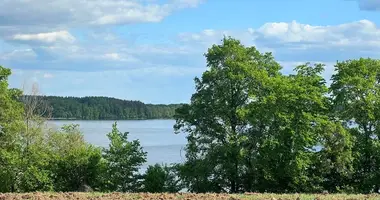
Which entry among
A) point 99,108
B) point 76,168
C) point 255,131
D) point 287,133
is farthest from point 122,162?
point 99,108

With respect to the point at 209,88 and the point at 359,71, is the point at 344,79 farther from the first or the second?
the point at 209,88

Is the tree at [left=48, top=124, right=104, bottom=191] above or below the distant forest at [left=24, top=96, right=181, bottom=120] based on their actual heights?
below

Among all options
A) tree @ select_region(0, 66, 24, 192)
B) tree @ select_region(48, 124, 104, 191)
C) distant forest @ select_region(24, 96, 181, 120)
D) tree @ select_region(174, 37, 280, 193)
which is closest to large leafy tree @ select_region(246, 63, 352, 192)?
tree @ select_region(174, 37, 280, 193)

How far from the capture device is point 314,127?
1736 inches

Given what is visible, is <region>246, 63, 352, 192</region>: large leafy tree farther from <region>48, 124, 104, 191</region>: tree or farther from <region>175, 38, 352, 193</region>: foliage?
<region>48, 124, 104, 191</region>: tree

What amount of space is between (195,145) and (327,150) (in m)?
9.65

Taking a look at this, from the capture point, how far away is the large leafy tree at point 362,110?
4388 centimetres

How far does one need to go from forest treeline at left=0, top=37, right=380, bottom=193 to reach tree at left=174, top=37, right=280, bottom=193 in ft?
0.25

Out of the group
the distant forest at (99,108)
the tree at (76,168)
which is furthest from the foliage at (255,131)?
the distant forest at (99,108)

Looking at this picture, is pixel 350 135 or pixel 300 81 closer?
pixel 350 135

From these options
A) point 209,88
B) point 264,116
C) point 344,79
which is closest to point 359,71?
point 344,79

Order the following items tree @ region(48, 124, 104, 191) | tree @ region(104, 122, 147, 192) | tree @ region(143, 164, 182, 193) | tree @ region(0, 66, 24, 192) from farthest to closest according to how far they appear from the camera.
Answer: tree @ region(48, 124, 104, 191), tree @ region(0, 66, 24, 192), tree @ region(104, 122, 147, 192), tree @ region(143, 164, 182, 193)

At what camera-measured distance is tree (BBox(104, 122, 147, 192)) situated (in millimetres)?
46469

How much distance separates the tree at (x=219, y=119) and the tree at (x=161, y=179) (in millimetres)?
1197
